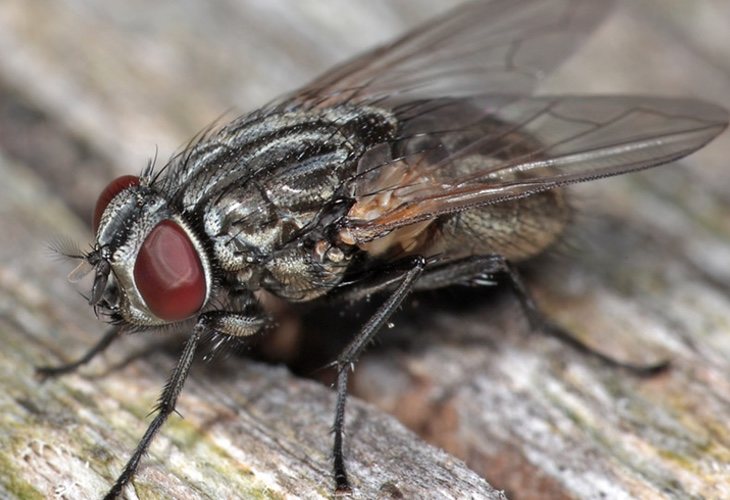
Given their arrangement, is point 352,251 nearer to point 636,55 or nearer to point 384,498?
point 384,498

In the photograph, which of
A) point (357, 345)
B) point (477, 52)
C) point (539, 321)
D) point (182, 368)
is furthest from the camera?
point (477, 52)

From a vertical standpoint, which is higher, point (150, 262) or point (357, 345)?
point (357, 345)

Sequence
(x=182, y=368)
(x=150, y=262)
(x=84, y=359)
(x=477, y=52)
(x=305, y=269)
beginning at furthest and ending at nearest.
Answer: (x=477, y=52) → (x=84, y=359) → (x=305, y=269) → (x=182, y=368) → (x=150, y=262)

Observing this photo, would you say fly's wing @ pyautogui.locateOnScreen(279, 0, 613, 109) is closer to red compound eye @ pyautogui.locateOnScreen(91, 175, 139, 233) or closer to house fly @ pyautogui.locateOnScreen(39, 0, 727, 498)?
house fly @ pyautogui.locateOnScreen(39, 0, 727, 498)

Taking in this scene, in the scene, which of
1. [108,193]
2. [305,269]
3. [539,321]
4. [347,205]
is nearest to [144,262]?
[108,193]

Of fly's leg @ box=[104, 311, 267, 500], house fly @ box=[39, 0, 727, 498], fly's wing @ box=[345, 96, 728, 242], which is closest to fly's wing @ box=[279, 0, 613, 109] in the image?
house fly @ box=[39, 0, 727, 498]

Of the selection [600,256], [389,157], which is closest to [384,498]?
[389,157]

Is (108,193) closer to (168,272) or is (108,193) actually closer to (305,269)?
(168,272)

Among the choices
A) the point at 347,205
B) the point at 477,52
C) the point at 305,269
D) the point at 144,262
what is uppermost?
the point at 477,52
